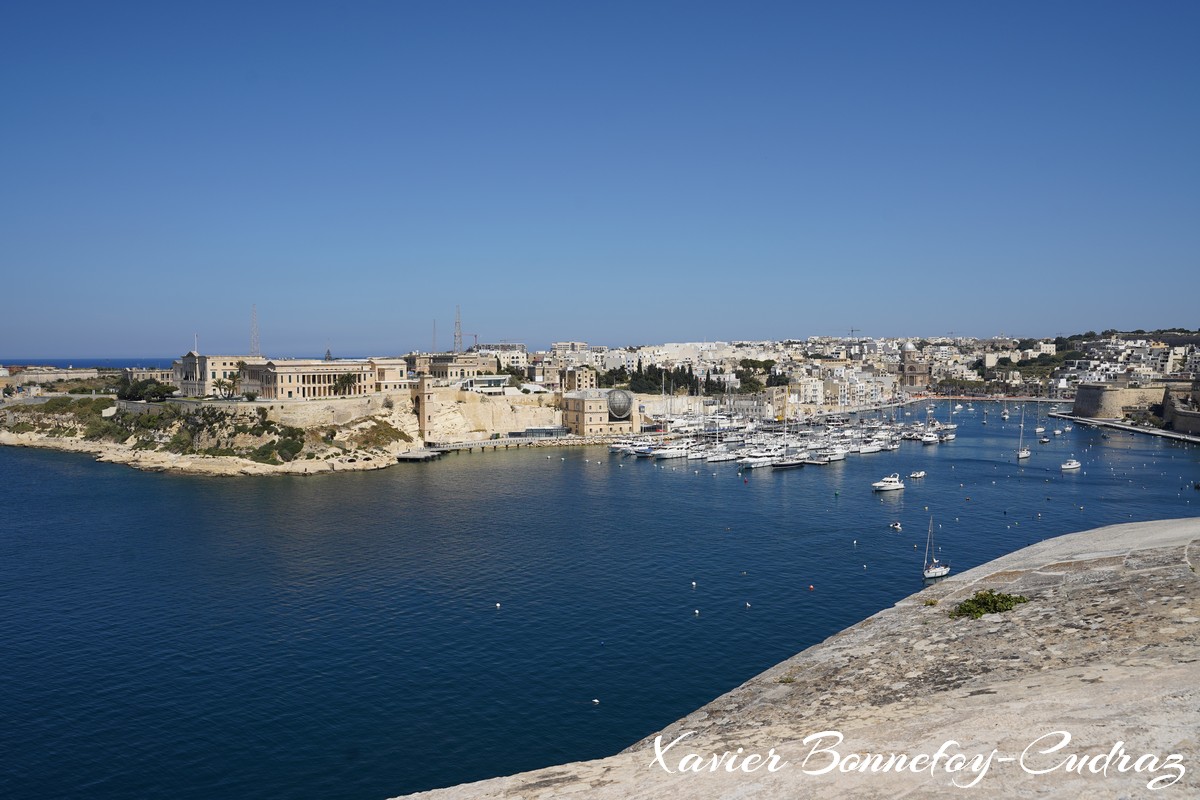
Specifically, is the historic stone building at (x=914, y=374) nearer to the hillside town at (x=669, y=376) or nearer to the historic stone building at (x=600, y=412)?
the hillside town at (x=669, y=376)

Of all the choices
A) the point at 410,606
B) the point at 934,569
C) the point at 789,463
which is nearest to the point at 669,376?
the point at 789,463

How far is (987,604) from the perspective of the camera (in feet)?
40.9

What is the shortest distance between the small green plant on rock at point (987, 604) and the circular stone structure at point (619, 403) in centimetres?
4185

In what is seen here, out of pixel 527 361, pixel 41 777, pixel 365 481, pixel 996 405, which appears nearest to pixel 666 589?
pixel 41 777

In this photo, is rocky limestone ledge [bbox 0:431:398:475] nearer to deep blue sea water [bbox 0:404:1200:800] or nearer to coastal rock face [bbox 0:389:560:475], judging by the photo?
coastal rock face [bbox 0:389:560:475]

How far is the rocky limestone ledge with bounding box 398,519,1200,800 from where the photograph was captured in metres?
6.39

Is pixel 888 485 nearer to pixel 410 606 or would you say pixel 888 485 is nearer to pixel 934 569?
pixel 934 569

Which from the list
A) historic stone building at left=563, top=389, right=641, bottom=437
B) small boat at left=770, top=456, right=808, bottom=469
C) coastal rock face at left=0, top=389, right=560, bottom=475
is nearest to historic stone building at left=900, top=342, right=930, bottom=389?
historic stone building at left=563, top=389, right=641, bottom=437

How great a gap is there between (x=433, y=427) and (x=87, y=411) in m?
22.4

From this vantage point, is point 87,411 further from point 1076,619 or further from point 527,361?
point 1076,619

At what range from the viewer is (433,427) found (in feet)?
160

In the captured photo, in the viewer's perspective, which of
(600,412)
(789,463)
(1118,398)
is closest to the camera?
(789,463)

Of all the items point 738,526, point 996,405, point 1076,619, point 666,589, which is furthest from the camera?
point 996,405

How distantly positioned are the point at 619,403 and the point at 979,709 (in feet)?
153
